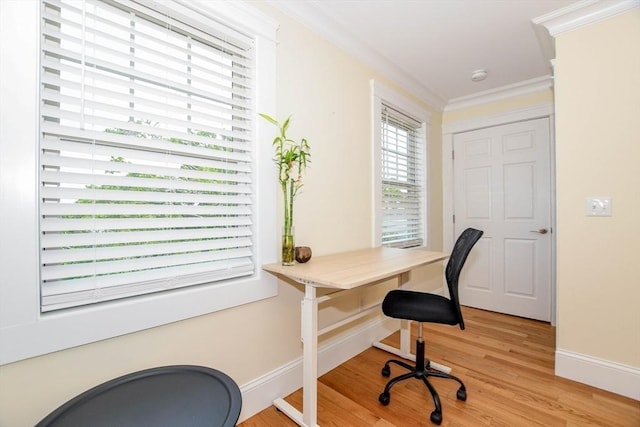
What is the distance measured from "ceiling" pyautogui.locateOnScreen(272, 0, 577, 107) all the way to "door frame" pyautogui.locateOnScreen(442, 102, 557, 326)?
1.09 ft

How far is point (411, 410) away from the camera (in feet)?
5.48

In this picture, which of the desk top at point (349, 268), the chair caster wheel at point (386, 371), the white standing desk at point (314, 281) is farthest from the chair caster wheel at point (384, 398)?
the desk top at point (349, 268)

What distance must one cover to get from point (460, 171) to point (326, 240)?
7.70 feet

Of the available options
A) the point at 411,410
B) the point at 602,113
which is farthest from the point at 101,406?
the point at 602,113

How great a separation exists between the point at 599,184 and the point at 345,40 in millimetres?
2057

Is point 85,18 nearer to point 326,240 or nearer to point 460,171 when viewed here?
point 326,240

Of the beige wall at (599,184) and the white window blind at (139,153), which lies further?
the beige wall at (599,184)

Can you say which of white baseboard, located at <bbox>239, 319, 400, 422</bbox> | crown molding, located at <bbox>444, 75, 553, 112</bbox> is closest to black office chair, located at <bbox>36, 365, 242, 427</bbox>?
white baseboard, located at <bbox>239, 319, 400, 422</bbox>

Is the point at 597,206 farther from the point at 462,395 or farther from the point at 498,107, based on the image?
the point at 498,107

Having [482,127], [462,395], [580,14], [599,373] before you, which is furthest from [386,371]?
[482,127]

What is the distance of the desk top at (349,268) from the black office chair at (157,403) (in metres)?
0.53

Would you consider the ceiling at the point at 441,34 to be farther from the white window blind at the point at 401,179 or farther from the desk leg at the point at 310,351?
the desk leg at the point at 310,351

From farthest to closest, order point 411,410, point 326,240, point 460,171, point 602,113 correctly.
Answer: point 460,171
point 326,240
point 602,113
point 411,410

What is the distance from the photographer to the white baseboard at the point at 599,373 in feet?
5.89
